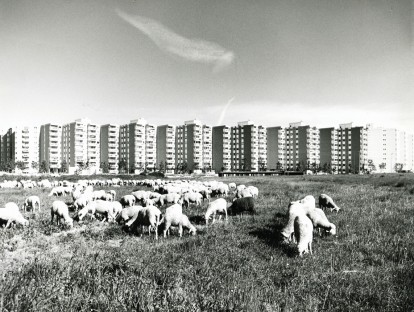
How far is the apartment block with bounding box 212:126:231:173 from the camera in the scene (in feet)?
486

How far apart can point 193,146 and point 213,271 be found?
134424mm

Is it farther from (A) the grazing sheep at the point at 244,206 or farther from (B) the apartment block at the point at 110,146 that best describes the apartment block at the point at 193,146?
(A) the grazing sheep at the point at 244,206

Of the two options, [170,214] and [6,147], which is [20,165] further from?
[170,214]

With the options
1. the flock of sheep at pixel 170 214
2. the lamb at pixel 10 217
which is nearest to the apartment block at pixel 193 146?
the flock of sheep at pixel 170 214

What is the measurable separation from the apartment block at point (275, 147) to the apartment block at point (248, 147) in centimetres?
496

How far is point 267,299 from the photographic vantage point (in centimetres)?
619

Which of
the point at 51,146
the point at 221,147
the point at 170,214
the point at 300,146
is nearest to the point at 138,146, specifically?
the point at 51,146

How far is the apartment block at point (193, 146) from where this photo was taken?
142m

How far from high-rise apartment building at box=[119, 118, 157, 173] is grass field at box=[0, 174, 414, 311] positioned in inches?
4947

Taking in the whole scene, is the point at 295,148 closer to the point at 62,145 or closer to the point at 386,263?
the point at 62,145

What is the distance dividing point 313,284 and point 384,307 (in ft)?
4.94

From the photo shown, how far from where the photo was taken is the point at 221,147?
149 m

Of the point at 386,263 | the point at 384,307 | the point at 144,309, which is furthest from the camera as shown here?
the point at 386,263

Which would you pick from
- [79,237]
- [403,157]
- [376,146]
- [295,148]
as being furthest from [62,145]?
[403,157]
